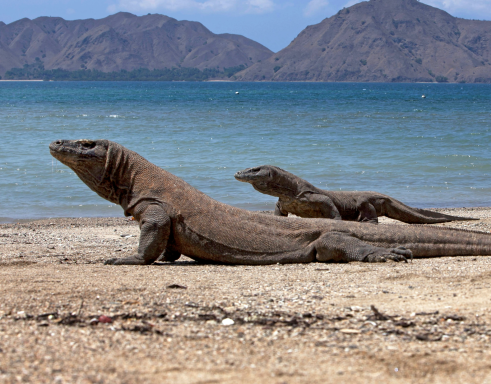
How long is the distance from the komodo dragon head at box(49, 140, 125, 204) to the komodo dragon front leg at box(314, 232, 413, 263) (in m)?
2.11

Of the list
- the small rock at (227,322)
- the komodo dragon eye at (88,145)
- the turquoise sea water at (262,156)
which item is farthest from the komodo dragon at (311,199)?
the small rock at (227,322)

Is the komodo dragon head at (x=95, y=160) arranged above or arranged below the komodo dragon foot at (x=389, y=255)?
above

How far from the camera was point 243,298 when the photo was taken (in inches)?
167

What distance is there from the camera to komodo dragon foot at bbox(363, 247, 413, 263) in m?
5.75

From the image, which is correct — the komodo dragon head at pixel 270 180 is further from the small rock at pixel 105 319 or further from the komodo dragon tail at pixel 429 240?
the small rock at pixel 105 319

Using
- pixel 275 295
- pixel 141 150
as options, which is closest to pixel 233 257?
pixel 275 295

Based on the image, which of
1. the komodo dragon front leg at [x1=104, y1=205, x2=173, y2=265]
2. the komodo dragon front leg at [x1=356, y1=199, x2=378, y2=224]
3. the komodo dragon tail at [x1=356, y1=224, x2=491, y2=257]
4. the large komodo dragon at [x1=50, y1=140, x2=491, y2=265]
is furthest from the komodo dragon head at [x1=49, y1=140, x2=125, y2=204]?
the komodo dragon front leg at [x1=356, y1=199, x2=378, y2=224]

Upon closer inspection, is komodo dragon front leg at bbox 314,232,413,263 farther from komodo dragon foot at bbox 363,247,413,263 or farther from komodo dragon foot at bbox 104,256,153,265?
komodo dragon foot at bbox 104,256,153,265

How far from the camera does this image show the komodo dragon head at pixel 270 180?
26.0ft

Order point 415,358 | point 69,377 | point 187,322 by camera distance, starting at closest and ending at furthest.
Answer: point 69,377
point 415,358
point 187,322

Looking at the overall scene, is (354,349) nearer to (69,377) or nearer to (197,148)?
(69,377)

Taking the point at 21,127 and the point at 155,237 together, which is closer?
the point at 155,237

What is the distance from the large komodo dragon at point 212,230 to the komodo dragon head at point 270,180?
1914mm

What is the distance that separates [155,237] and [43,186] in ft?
31.1
